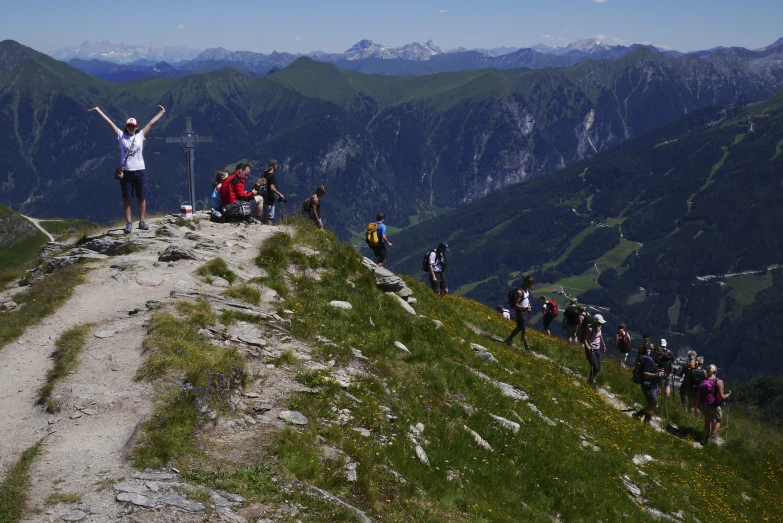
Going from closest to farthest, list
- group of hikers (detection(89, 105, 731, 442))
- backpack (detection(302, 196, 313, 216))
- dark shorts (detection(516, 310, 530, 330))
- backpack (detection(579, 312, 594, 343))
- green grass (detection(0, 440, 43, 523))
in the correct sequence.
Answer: green grass (detection(0, 440, 43, 523)) < group of hikers (detection(89, 105, 731, 442)) < backpack (detection(579, 312, 594, 343)) < dark shorts (detection(516, 310, 530, 330)) < backpack (detection(302, 196, 313, 216))

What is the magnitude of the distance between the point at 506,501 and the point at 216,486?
5571 millimetres

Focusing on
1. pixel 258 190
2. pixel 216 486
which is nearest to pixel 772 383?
pixel 258 190

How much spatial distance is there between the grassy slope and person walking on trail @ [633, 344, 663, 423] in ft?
3.90

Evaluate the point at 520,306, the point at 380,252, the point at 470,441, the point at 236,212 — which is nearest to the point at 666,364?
the point at 520,306

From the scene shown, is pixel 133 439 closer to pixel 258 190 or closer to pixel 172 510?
pixel 172 510

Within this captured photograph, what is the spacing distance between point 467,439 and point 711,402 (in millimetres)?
13169

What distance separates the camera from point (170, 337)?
42.0ft

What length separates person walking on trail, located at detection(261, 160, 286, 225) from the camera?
25.3 meters

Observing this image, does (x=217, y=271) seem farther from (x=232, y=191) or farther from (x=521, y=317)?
(x=521, y=317)

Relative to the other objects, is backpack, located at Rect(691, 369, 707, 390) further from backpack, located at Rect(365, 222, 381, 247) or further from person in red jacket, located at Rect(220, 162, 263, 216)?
person in red jacket, located at Rect(220, 162, 263, 216)

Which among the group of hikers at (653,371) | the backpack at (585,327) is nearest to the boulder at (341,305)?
the group of hikers at (653,371)

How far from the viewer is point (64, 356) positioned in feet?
41.4

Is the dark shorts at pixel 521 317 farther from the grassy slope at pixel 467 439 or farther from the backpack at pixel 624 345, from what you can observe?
the backpack at pixel 624 345

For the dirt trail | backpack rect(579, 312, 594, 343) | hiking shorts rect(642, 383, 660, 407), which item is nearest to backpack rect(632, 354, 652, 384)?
hiking shorts rect(642, 383, 660, 407)
